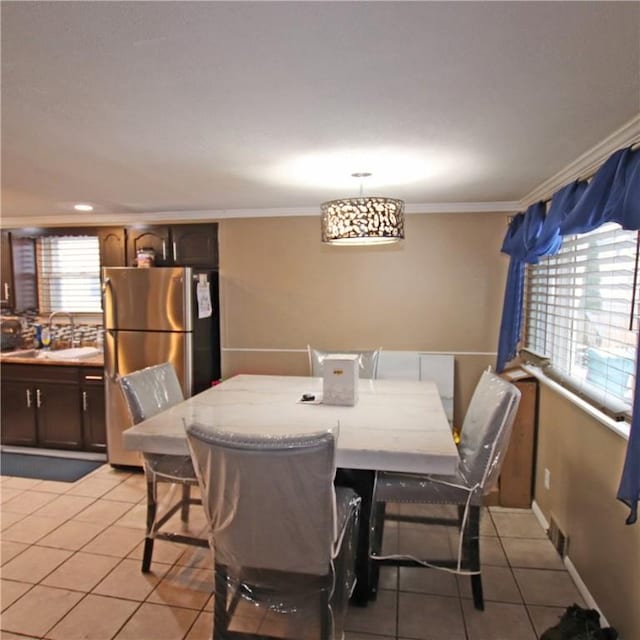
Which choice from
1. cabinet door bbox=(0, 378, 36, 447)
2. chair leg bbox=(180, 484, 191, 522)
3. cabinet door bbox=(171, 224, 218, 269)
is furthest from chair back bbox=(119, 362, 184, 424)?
cabinet door bbox=(0, 378, 36, 447)

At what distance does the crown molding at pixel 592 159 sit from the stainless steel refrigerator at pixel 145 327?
2.60m

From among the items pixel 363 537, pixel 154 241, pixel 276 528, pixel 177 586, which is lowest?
pixel 177 586

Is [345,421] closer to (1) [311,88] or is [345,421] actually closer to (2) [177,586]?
(2) [177,586]

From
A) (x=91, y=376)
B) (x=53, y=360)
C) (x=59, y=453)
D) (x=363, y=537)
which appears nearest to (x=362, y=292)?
(x=363, y=537)

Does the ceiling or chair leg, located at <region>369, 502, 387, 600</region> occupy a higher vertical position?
the ceiling

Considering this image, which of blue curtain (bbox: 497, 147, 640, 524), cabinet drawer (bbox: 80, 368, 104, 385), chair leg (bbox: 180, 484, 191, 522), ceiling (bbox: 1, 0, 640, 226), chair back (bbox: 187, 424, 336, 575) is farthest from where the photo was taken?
cabinet drawer (bbox: 80, 368, 104, 385)

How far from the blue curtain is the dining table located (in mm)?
606

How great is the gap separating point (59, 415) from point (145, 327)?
1208mm

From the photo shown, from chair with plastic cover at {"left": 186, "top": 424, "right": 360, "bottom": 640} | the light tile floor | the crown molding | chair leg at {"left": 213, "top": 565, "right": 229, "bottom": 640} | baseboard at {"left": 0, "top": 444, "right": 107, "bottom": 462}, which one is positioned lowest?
the light tile floor

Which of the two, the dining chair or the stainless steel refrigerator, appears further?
the stainless steel refrigerator

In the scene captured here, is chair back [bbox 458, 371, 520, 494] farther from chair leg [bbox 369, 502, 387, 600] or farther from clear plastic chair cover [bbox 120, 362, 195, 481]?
clear plastic chair cover [bbox 120, 362, 195, 481]

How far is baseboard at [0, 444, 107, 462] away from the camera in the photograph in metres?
3.88

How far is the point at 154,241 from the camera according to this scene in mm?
4012

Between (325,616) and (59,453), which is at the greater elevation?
(325,616)
